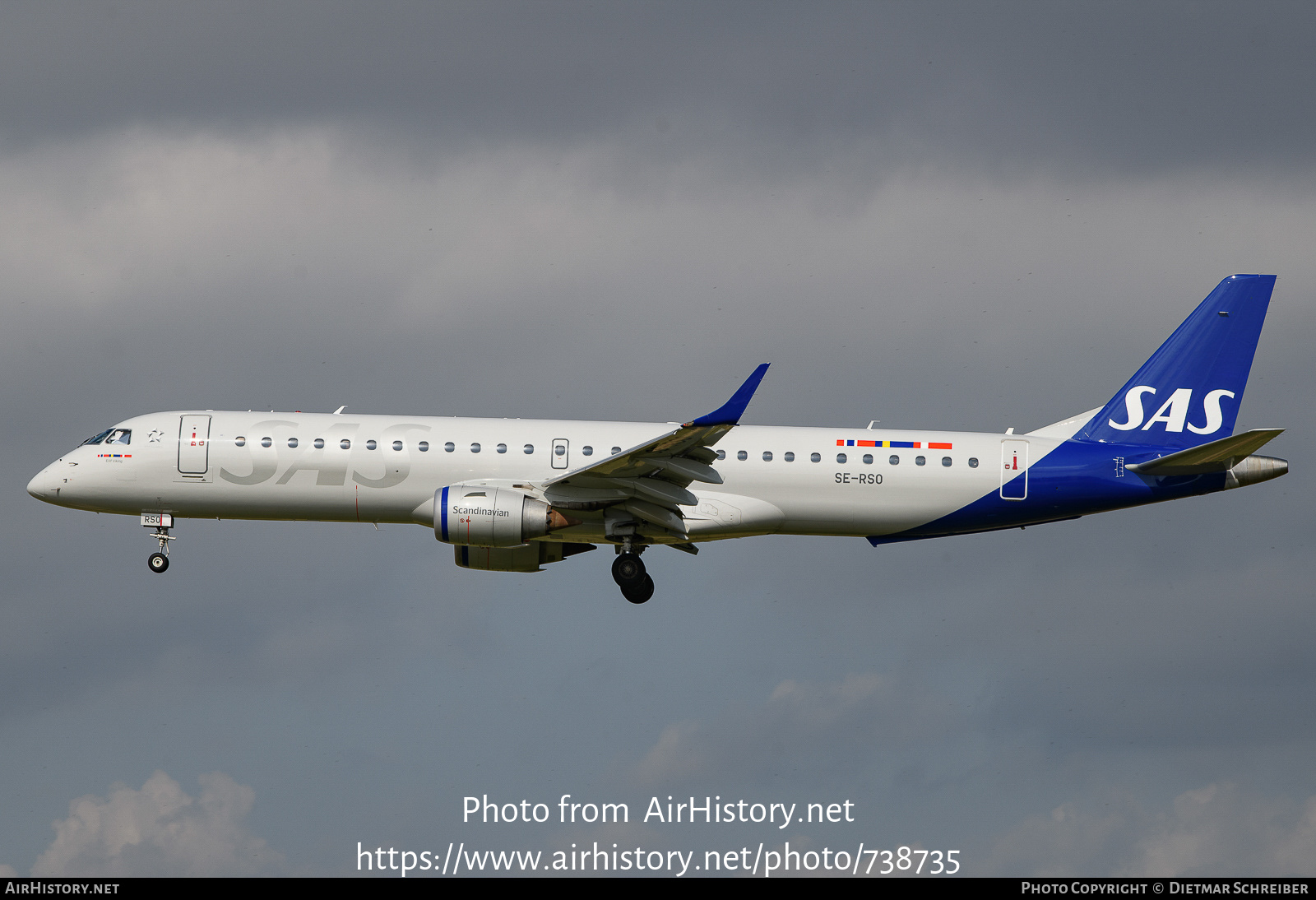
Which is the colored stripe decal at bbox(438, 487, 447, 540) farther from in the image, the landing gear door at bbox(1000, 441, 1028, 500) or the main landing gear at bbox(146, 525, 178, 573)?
the landing gear door at bbox(1000, 441, 1028, 500)

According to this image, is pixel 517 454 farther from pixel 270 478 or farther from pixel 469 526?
pixel 270 478

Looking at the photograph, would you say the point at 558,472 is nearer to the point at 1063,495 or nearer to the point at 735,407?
the point at 735,407

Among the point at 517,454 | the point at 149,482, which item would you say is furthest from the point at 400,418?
the point at 149,482

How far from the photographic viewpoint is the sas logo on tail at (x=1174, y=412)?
130 feet

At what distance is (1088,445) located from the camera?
38875 mm

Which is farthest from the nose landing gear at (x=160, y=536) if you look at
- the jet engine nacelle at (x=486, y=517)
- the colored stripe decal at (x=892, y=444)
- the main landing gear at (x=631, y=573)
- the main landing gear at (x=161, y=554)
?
the colored stripe decal at (x=892, y=444)

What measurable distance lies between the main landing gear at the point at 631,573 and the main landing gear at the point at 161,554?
12.4 m

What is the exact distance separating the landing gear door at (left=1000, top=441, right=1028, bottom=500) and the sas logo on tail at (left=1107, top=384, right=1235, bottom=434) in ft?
11.6

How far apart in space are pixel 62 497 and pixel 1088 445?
2860cm

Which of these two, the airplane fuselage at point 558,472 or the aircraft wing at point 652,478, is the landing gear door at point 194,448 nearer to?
the airplane fuselage at point 558,472

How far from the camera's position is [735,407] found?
3225cm

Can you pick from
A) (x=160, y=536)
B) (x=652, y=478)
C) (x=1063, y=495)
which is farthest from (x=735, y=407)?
(x=160, y=536)

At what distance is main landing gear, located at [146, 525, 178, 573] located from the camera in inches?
1512
